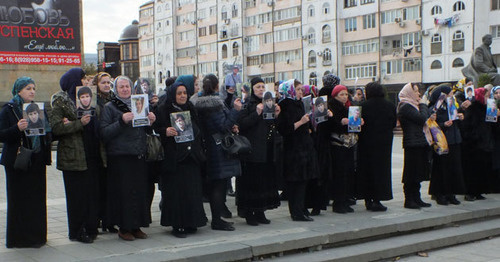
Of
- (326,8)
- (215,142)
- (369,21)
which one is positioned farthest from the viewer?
(326,8)

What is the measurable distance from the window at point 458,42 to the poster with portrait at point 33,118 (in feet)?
142

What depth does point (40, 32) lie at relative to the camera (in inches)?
970

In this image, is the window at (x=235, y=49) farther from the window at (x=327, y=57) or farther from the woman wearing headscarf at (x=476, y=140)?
the woman wearing headscarf at (x=476, y=140)

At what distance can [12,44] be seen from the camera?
24.1 m

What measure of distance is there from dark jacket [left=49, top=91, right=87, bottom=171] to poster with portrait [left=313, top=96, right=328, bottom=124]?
305cm

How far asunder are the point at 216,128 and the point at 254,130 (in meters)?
0.52

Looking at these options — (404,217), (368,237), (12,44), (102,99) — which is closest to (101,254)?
(102,99)

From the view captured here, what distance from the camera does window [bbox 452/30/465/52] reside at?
4474 cm

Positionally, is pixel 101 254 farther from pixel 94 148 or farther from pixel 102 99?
pixel 102 99

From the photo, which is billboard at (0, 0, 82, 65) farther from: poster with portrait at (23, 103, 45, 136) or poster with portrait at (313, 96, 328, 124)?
poster with portrait at (23, 103, 45, 136)

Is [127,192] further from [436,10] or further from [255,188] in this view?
[436,10]

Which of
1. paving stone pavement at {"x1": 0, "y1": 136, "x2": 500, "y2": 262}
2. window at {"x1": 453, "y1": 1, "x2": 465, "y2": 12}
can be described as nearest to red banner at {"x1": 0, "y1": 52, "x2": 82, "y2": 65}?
paving stone pavement at {"x1": 0, "y1": 136, "x2": 500, "y2": 262}

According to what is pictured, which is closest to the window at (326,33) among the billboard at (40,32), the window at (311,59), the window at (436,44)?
the window at (311,59)

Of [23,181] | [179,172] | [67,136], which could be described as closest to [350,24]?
[179,172]
